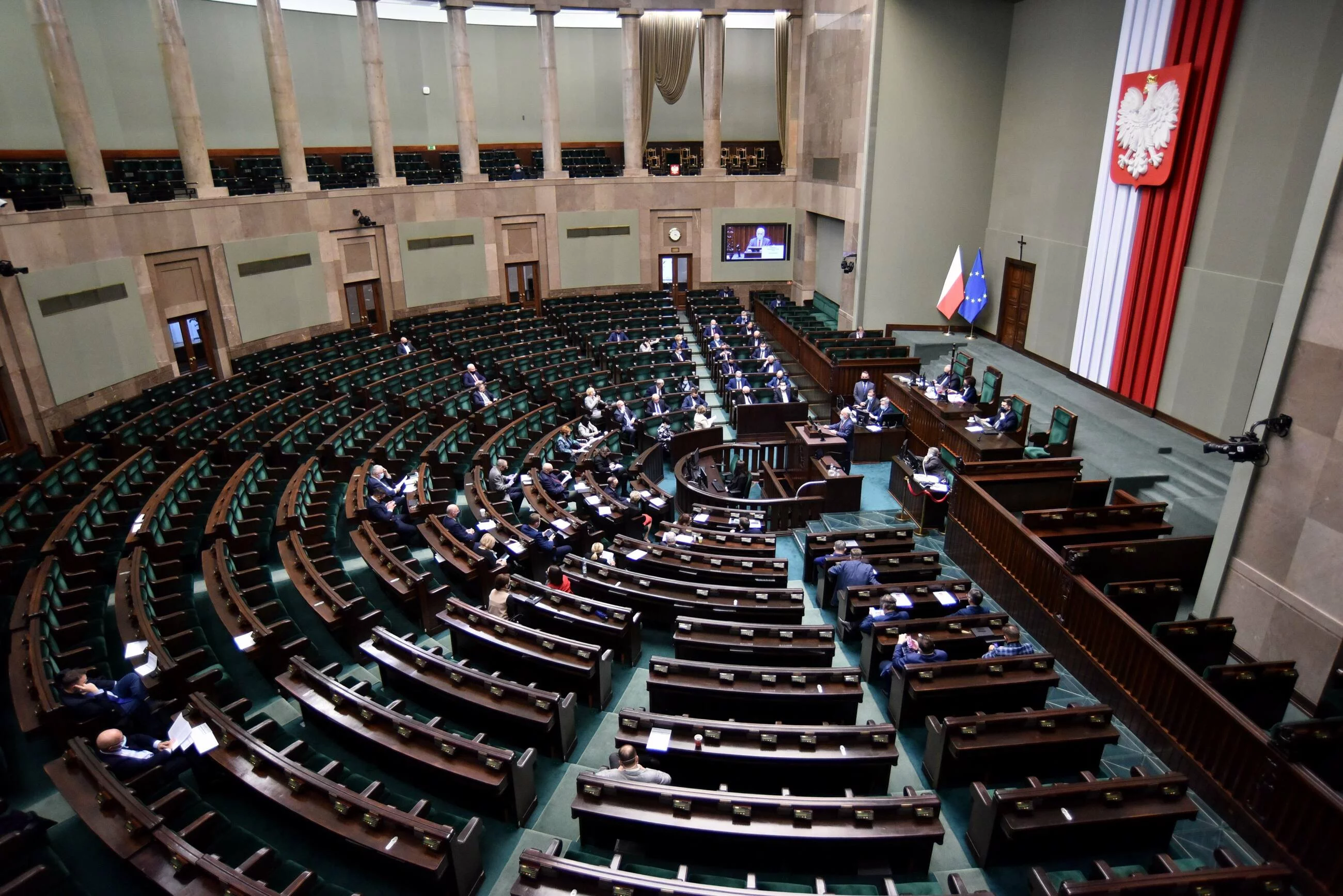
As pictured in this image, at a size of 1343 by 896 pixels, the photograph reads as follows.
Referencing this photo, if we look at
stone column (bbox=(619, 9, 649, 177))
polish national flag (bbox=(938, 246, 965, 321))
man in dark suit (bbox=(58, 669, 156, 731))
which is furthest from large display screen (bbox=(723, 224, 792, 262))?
man in dark suit (bbox=(58, 669, 156, 731))

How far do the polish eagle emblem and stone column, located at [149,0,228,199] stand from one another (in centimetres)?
1603

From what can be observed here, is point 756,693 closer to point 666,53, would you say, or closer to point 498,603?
point 498,603

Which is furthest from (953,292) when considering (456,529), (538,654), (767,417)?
(538,654)

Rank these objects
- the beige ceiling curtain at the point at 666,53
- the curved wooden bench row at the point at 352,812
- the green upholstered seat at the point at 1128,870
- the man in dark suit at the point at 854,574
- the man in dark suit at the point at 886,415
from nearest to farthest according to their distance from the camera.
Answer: the curved wooden bench row at the point at 352,812
the green upholstered seat at the point at 1128,870
the man in dark suit at the point at 854,574
the man in dark suit at the point at 886,415
the beige ceiling curtain at the point at 666,53

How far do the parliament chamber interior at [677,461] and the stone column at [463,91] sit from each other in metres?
0.13

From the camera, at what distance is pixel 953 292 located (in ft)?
51.1

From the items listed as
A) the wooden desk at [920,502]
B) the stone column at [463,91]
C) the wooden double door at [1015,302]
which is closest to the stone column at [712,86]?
the stone column at [463,91]

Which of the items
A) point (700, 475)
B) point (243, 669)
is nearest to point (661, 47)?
point (700, 475)

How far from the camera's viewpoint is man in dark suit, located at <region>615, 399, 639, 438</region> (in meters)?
12.4

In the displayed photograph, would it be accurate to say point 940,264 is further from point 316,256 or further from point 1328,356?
point 316,256

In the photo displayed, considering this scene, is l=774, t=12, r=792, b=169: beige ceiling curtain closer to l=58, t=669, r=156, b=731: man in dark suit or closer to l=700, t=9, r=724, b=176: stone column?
l=700, t=9, r=724, b=176: stone column

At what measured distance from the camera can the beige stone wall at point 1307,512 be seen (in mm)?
6145

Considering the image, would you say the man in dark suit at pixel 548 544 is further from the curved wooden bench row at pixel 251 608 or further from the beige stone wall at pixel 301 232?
the beige stone wall at pixel 301 232

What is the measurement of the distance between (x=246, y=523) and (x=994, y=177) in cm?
1598
